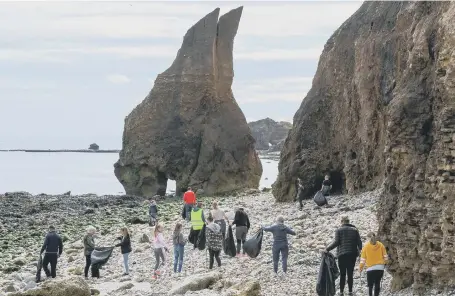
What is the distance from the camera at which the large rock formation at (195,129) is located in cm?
5906

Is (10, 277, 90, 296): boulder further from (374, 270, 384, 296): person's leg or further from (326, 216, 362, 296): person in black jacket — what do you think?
(374, 270, 384, 296): person's leg

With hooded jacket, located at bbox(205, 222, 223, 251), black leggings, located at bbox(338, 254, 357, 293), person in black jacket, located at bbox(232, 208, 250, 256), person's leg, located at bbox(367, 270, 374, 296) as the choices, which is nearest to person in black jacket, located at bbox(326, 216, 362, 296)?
black leggings, located at bbox(338, 254, 357, 293)

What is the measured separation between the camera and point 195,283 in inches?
792

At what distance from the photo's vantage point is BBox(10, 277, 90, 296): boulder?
59.3 ft

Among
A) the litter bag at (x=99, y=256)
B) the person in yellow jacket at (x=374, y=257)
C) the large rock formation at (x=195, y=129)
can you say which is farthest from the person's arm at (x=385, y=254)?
the large rock formation at (x=195, y=129)

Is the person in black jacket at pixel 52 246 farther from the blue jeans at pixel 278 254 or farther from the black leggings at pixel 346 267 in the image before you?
the black leggings at pixel 346 267

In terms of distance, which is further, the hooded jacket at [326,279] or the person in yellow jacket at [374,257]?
the hooded jacket at [326,279]

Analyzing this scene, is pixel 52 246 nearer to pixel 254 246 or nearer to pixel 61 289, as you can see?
pixel 61 289

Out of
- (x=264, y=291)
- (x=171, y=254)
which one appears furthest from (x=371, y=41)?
(x=264, y=291)

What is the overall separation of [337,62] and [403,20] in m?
13.6

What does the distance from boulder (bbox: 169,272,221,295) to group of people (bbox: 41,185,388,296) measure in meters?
1.60

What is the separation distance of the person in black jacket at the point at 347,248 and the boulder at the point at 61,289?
20.0 feet

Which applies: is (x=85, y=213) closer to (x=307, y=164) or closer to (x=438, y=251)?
(x=307, y=164)

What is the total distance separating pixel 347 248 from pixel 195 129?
1736 inches
